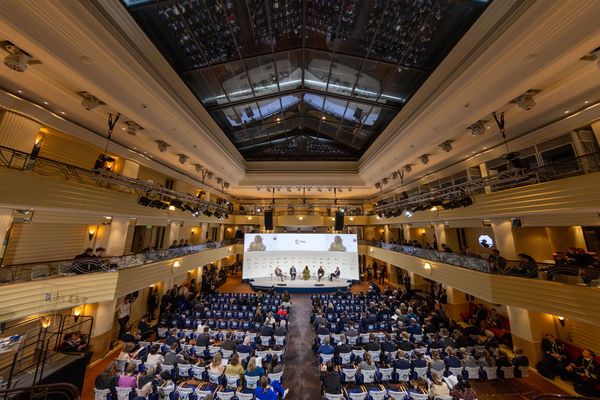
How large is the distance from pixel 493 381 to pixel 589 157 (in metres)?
7.61

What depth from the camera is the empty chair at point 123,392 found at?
6.04m

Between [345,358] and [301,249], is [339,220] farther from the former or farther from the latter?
[345,358]

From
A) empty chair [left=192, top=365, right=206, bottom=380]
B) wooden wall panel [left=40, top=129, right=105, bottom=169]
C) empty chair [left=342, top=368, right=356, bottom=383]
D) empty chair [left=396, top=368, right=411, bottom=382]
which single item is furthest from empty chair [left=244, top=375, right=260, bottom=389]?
wooden wall panel [left=40, top=129, right=105, bottom=169]

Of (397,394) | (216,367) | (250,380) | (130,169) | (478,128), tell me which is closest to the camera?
(397,394)

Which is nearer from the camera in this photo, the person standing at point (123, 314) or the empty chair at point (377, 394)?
the empty chair at point (377, 394)

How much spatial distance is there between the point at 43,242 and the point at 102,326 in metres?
3.98

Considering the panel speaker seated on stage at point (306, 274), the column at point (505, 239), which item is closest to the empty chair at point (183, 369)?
the column at point (505, 239)

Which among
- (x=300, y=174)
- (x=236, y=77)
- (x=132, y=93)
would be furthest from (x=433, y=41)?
(x=300, y=174)

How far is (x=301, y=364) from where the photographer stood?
8688 millimetres

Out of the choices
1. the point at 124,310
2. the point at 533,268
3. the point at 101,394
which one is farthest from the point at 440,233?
the point at 124,310

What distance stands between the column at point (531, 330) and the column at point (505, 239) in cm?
210

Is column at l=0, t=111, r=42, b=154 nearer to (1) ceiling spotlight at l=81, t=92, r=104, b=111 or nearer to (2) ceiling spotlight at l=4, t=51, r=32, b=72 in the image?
(1) ceiling spotlight at l=81, t=92, r=104, b=111

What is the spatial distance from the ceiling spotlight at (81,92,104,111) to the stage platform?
15.9 metres

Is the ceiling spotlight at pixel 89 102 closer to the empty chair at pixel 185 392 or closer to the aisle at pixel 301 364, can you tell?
the empty chair at pixel 185 392
